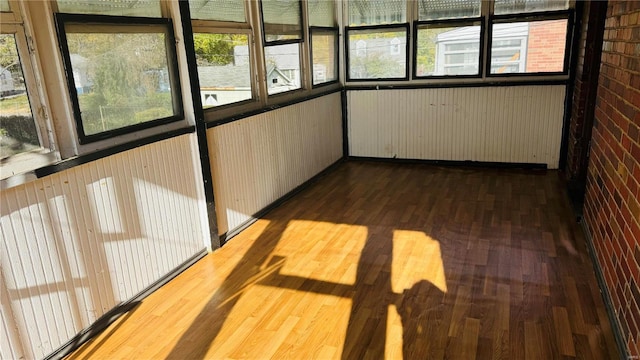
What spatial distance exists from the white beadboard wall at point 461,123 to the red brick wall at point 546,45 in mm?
249

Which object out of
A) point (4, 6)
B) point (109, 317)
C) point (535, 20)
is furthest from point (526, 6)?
point (109, 317)

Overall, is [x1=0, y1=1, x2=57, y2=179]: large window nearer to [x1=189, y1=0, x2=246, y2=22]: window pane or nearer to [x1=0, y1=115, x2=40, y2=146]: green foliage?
[x1=0, y1=115, x2=40, y2=146]: green foliage

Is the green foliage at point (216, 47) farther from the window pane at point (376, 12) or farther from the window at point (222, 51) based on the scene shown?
the window pane at point (376, 12)

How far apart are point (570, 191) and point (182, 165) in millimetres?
3720

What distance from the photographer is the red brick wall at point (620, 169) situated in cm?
224

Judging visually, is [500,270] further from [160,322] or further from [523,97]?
[523,97]

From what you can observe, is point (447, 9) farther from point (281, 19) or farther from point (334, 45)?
point (281, 19)

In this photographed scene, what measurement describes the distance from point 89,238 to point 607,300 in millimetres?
2983

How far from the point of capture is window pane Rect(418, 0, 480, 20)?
5473mm

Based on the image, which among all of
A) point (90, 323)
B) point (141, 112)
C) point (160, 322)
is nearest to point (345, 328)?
point (160, 322)

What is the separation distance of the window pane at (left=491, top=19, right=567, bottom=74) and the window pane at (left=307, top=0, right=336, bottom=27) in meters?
1.97

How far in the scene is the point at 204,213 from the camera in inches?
142

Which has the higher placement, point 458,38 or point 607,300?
point 458,38

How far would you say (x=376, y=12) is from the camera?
19.3ft
